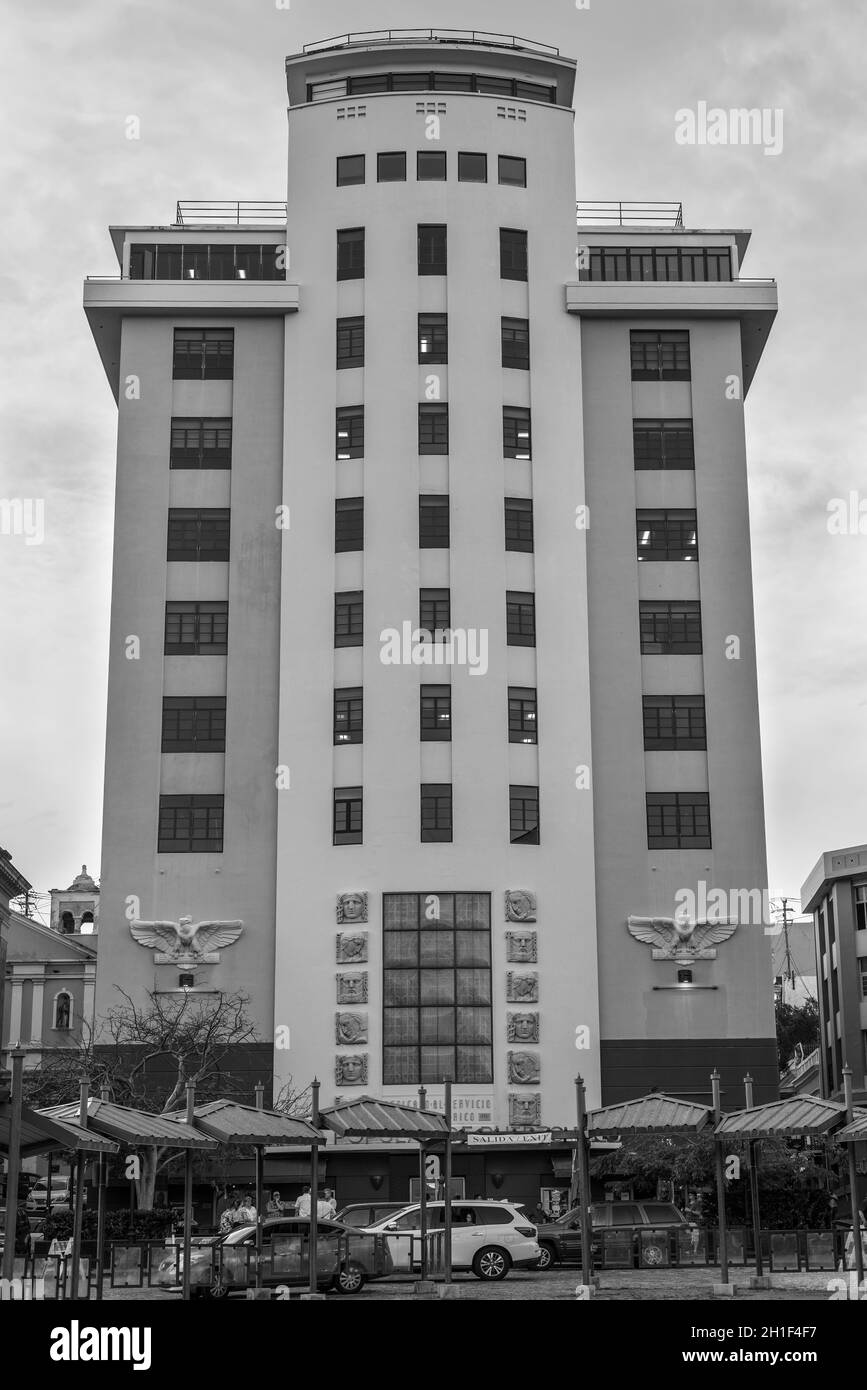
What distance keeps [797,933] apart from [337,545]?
84.0 m

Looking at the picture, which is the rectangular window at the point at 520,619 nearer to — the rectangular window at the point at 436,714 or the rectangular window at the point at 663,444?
the rectangular window at the point at 436,714

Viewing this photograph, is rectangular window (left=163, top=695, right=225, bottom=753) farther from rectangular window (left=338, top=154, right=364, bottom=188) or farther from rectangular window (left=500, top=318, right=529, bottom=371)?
rectangular window (left=338, top=154, right=364, bottom=188)

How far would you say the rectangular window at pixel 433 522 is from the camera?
→ 216ft

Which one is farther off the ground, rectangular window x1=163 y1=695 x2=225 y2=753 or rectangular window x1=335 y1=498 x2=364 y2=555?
rectangular window x1=335 y1=498 x2=364 y2=555

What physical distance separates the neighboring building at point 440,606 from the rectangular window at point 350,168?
0.09m

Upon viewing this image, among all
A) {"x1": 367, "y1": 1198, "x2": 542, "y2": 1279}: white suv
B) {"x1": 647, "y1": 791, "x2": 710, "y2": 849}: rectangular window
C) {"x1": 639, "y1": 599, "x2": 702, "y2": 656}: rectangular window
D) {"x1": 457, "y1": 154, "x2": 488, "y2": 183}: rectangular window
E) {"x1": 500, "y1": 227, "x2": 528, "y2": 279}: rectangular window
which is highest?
{"x1": 457, "y1": 154, "x2": 488, "y2": 183}: rectangular window

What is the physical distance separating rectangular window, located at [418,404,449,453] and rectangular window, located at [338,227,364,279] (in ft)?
21.9

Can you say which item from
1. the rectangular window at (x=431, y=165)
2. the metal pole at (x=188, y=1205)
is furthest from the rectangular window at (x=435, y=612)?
the metal pole at (x=188, y=1205)

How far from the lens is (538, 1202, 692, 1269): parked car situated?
41.0 metres

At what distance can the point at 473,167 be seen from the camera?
228 feet

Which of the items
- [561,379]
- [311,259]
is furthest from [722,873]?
[311,259]

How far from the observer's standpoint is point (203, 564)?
66.7 meters

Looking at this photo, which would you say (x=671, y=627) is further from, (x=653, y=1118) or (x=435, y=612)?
(x=653, y=1118)

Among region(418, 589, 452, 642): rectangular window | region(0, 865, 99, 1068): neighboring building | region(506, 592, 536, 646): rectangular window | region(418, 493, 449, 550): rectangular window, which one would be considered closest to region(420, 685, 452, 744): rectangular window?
region(418, 589, 452, 642): rectangular window
